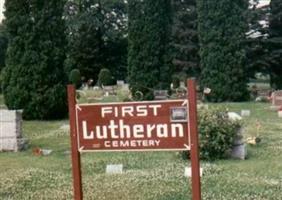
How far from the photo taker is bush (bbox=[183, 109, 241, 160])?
8.78 metres

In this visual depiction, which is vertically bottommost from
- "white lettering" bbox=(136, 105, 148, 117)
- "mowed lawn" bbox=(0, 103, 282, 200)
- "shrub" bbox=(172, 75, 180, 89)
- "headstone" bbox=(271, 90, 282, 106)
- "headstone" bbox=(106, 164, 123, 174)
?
"mowed lawn" bbox=(0, 103, 282, 200)

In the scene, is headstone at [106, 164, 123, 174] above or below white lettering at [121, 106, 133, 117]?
below

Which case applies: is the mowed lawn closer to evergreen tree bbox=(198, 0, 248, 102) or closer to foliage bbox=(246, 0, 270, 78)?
evergreen tree bbox=(198, 0, 248, 102)

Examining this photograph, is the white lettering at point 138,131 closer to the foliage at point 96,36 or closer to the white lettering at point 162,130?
the white lettering at point 162,130

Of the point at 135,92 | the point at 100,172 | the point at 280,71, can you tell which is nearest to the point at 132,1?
the point at 135,92

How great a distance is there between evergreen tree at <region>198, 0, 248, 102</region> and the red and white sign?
2009 cm

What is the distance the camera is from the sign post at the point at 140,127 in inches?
180

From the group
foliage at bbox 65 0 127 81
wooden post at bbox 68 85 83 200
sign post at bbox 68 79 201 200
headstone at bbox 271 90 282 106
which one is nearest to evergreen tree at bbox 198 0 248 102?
headstone at bbox 271 90 282 106

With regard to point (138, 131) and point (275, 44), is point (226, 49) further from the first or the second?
point (138, 131)

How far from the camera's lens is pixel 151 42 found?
2462cm

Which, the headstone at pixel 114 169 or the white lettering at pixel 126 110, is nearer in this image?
the white lettering at pixel 126 110

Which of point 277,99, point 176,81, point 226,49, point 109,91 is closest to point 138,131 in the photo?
point 277,99

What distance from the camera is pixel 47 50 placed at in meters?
17.2

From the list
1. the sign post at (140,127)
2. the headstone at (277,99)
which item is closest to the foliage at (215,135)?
the sign post at (140,127)
